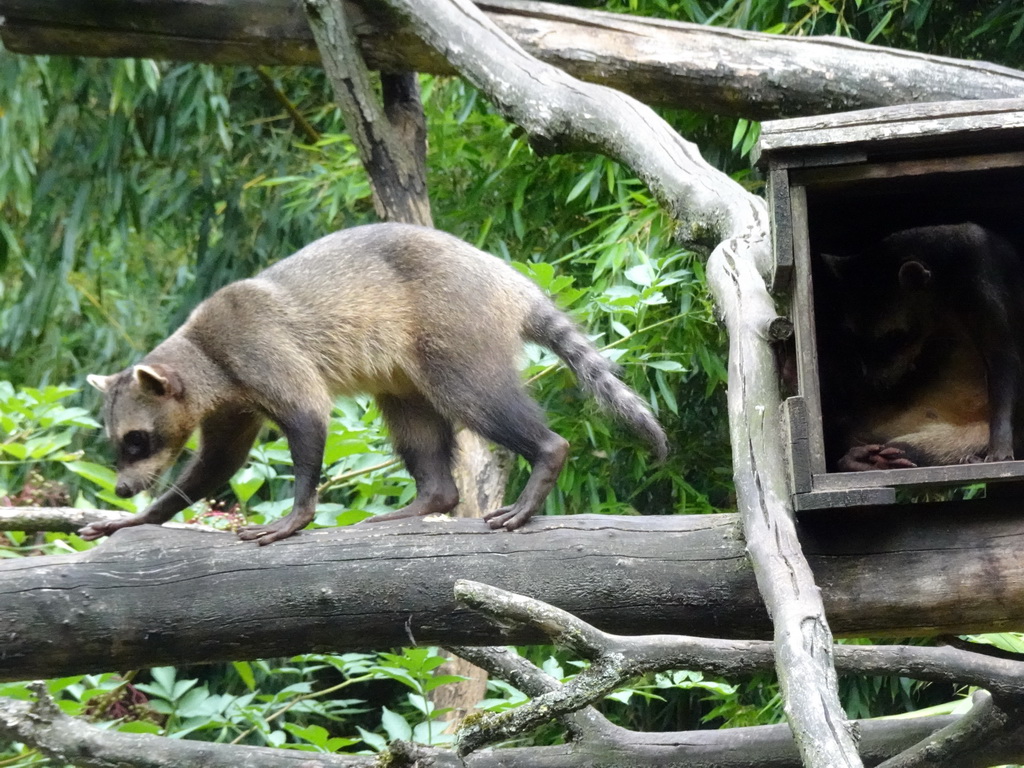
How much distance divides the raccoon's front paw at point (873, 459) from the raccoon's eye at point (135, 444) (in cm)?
234

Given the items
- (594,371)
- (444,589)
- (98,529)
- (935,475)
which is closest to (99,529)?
(98,529)

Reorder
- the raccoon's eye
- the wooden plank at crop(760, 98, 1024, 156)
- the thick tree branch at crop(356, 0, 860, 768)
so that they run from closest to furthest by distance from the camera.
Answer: the thick tree branch at crop(356, 0, 860, 768)
the wooden plank at crop(760, 98, 1024, 156)
the raccoon's eye

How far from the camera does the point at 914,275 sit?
278cm

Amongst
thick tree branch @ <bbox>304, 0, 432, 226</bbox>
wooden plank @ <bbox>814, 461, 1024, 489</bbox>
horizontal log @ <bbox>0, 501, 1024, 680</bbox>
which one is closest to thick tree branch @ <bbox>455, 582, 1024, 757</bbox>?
horizontal log @ <bbox>0, 501, 1024, 680</bbox>

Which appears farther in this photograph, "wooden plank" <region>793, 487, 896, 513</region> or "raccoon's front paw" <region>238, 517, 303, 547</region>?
"raccoon's front paw" <region>238, 517, 303, 547</region>

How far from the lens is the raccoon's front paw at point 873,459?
2604 mm

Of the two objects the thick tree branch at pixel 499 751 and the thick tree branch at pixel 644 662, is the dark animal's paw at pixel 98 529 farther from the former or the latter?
the thick tree branch at pixel 644 662

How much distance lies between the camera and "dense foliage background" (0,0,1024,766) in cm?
409

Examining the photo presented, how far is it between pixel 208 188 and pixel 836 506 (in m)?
5.21

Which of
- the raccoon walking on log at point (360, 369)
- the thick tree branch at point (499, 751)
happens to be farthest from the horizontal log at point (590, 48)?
the thick tree branch at point (499, 751)

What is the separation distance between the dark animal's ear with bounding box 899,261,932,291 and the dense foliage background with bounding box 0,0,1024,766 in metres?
1.19

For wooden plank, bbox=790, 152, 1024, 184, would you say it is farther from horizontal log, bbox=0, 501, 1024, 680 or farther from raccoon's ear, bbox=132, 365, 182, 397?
raccoon's ear, bbox=132, 365, 182, 397

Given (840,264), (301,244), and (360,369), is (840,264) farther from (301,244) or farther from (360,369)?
(301,244)

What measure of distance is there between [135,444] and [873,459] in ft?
8.01
